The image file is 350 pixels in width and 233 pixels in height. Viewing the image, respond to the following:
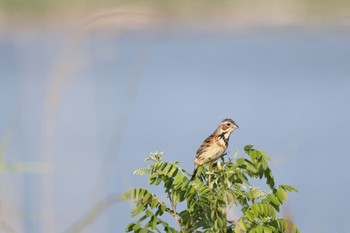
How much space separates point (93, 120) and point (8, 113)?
9.73 ft

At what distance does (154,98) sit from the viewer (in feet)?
35.2

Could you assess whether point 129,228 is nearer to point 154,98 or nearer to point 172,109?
point 154,98

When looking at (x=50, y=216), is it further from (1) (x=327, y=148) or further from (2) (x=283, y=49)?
(2) (x=283, y=49)

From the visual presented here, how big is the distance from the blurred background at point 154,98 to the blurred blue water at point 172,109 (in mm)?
11

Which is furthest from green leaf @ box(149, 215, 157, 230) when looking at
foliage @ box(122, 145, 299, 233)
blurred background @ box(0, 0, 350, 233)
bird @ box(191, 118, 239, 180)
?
bird @ box(191, 118, 239, 180)

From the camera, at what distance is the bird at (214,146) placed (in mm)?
→ 3264

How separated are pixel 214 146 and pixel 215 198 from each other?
769mm

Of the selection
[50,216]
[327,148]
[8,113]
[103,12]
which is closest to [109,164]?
[50,216]

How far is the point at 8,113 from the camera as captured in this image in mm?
5781

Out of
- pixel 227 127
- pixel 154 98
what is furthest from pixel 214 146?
pixel 154 98

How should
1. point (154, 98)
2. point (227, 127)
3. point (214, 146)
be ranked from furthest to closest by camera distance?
point (154, 98) → point (227, 127) → point (214, 146)

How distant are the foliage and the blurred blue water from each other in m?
0.11

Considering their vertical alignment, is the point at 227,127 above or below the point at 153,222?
above

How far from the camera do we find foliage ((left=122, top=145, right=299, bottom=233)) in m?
2.75
